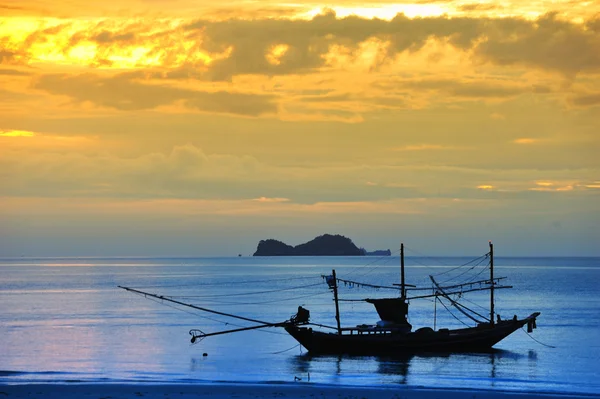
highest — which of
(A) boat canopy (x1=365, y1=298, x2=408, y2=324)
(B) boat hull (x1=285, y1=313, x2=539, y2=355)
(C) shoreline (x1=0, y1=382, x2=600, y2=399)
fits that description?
(A) boat canopy (x1=365, y1=298, x2=408, y2=324)

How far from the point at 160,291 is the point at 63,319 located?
64.8 metres

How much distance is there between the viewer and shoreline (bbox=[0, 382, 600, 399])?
39.0 metres

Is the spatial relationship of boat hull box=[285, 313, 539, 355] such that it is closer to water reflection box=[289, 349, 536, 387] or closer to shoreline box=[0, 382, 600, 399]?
water reflection box=[289, 349, 536, 387]

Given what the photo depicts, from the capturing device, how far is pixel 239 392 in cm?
4088

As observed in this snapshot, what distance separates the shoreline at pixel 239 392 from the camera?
3897 cm

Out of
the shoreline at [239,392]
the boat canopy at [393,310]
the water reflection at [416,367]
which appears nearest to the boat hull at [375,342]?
the water reflection at [416,367]

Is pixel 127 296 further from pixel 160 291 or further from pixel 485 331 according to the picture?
pixel 485 331

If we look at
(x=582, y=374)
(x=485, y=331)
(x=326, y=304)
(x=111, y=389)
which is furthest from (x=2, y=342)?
(x=326, y=304)

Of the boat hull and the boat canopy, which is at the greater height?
the boat canopy

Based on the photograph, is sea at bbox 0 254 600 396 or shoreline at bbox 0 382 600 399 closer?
shoreline at bbox 0 382 600 399

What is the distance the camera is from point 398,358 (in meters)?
60.6

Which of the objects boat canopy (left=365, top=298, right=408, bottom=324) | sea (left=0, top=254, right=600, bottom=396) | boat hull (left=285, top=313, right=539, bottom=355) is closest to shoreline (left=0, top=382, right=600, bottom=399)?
sea (left=0, top=254, right=600, bottom=396)

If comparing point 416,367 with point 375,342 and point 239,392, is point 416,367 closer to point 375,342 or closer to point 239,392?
point 375,342

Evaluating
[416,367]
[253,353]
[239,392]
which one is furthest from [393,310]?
[239,392]
